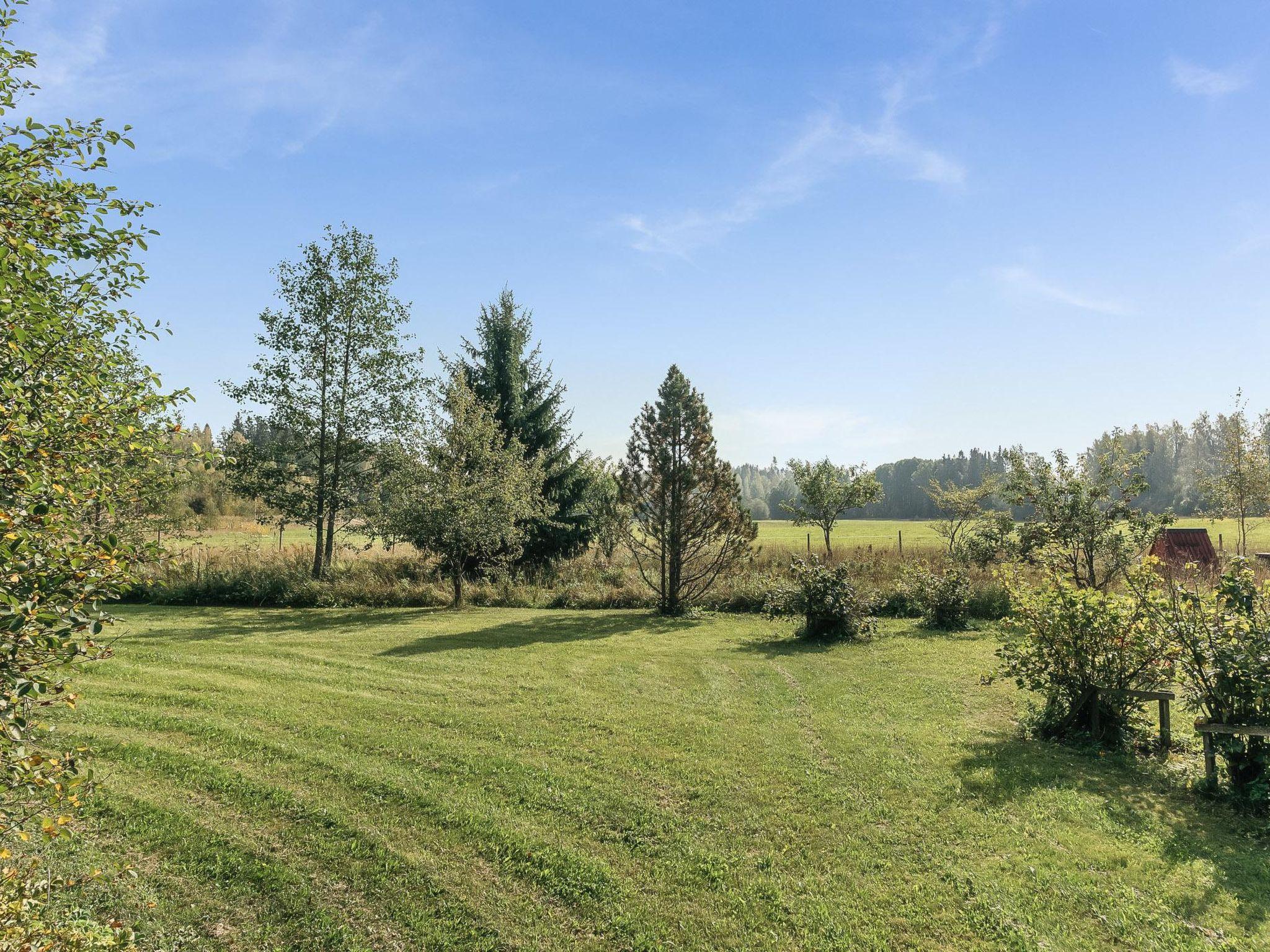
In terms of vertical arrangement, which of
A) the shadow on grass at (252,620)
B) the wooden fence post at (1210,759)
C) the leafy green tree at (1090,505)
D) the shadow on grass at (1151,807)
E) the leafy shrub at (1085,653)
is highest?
the leafy green tree at (1090,505)

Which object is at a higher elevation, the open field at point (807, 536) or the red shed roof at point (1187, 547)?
the red shed roof at point (1187, 547)

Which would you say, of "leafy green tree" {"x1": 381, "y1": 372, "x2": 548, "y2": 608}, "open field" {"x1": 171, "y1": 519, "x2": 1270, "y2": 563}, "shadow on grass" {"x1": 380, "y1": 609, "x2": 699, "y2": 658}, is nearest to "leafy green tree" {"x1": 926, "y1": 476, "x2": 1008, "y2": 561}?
"open field" {"x1": 171, "y1": 519, "x2": 1270, "y2": 563}

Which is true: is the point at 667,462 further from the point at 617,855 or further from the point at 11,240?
the point at 11,240

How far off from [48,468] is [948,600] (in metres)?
15.8

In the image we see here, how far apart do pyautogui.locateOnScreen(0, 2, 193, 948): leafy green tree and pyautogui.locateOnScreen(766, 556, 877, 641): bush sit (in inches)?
482

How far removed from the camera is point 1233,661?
6.07m

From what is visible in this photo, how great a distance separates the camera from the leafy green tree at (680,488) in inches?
688

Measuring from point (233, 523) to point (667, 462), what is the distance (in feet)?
103

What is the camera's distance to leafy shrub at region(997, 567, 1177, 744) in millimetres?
7219

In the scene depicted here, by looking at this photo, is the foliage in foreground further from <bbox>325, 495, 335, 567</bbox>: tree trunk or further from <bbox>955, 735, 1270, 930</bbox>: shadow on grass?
<bbox>325, 495, 335, 567</bbox>: tree trunk

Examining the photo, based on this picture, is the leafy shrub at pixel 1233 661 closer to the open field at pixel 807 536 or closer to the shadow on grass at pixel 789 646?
the shadow on grass at pixel 789 646

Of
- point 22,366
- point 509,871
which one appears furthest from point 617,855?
point 22,366

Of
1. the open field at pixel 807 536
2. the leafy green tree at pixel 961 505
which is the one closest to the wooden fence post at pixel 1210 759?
the open field at pixel 807 536

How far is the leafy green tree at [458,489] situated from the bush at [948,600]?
33.7 ft
